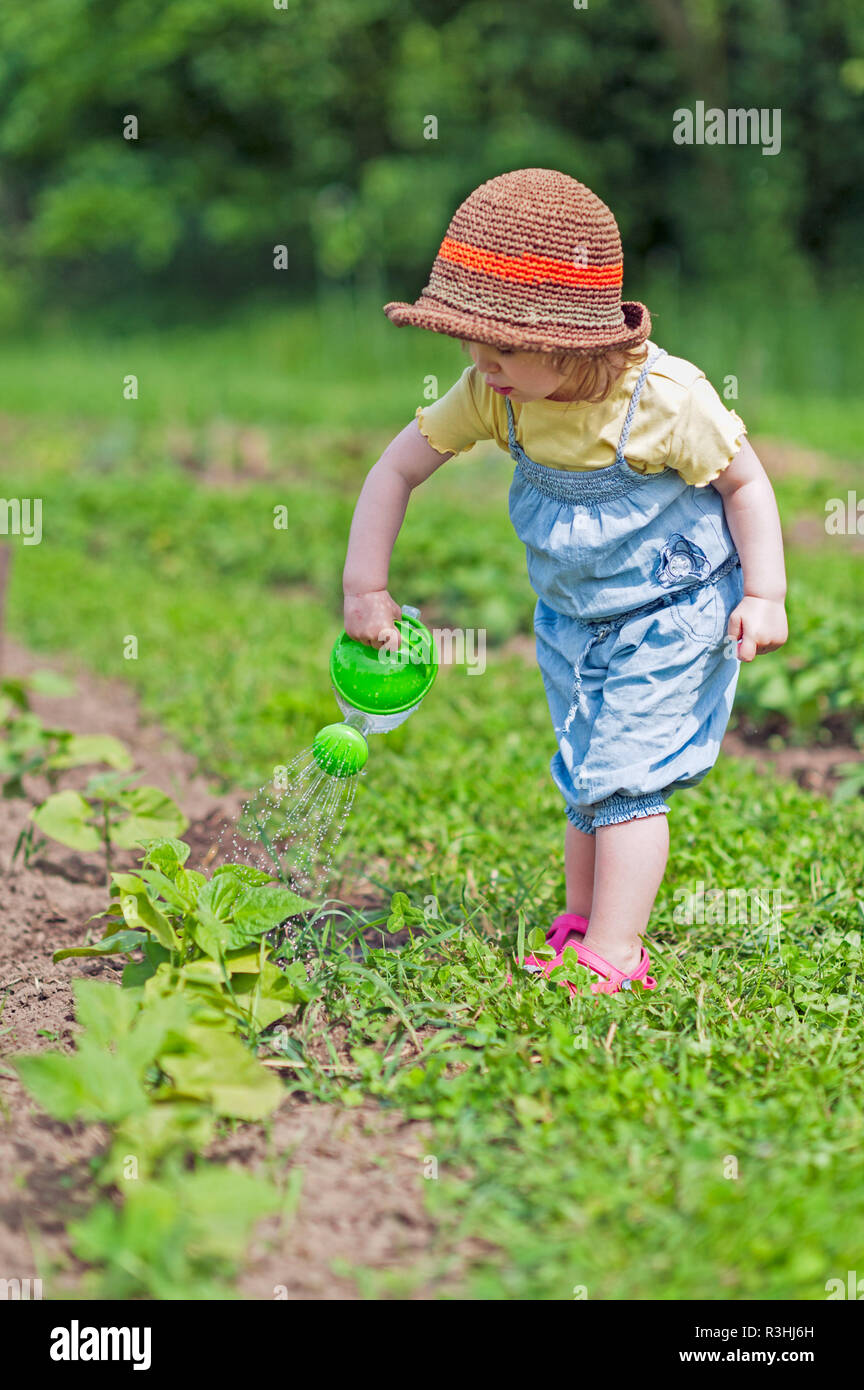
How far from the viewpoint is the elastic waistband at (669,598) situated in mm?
2365

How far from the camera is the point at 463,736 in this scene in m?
3.87

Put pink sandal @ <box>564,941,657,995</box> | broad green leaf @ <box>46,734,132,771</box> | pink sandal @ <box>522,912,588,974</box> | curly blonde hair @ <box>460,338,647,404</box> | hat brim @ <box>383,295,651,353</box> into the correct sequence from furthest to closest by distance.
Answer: broad green leaf @ <box>46,734,132,771</box> < pink sandal @ <box>522,912,588,974</box> < pink sandal @ <box>564,941,657,995</box> < curly blonde hair @ <box>460,338,647,404</box> < hat brim @ <box>383,295,651,353</box>

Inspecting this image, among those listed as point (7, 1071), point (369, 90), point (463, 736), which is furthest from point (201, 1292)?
point (369, 90)

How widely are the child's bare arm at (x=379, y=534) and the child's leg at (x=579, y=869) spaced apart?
500mm

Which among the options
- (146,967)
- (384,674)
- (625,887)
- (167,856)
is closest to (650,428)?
(384,674)

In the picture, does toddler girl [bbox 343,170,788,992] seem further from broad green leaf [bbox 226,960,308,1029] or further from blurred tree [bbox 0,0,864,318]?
blurred tree [bbox 0,0,864,318]

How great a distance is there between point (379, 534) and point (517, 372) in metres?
0.39

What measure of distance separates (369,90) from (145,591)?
43.8 ft

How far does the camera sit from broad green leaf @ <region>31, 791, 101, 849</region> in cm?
279

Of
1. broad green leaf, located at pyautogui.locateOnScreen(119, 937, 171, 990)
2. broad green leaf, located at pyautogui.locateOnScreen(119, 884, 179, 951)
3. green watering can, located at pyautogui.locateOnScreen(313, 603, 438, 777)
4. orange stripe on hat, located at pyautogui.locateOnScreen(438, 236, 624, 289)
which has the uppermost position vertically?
orange stripe on hat, located at pyautogui.locateOnScreen(438, 236, 624, 289)

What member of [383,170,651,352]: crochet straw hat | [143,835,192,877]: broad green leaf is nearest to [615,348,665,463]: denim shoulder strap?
[383,170,651,352]: crochet straw hat

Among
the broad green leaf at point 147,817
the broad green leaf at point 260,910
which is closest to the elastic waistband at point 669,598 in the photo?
the broad green leaf at point 260,910

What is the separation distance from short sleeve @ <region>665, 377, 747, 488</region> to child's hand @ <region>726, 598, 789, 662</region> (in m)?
0.22

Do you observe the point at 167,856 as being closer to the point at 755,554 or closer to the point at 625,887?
the point at 625,887
